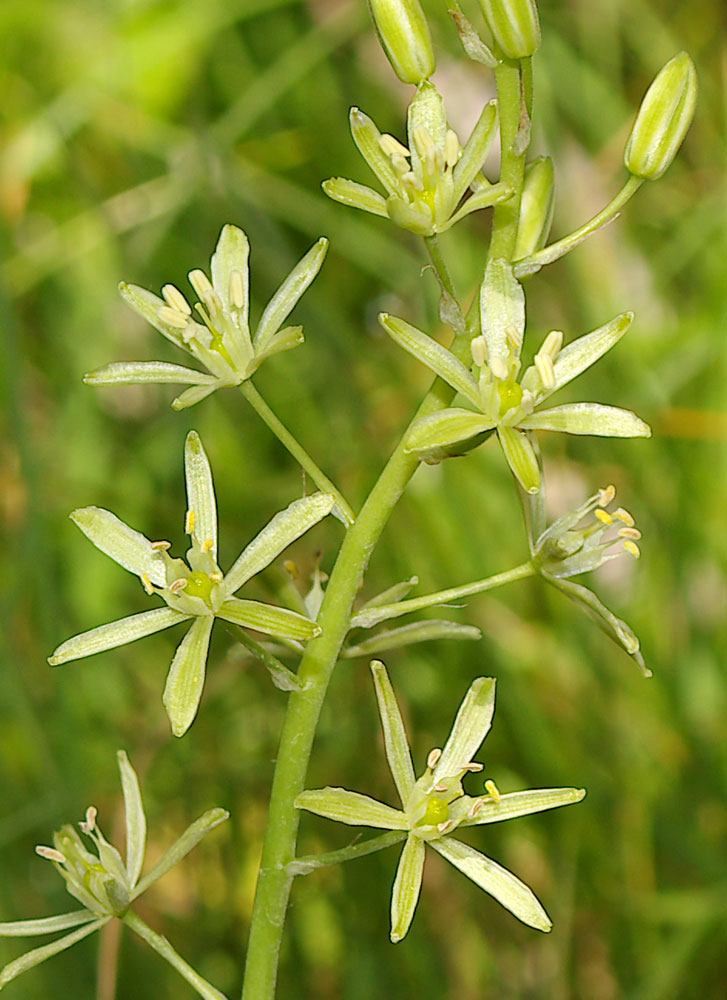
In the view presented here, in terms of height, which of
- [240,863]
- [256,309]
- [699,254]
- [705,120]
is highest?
[256,309]

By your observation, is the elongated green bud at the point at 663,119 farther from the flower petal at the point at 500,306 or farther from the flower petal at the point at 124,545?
the flower petal at the point at 124,545

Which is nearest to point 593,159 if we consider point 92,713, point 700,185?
point 700,185

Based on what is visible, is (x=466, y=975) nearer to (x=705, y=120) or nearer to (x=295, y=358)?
(x=295, y=358)

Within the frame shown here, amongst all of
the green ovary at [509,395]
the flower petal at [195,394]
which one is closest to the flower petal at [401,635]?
the green ovary at [509,395]

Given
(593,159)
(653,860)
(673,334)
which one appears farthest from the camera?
(593,159)

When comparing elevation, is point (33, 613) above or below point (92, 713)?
above
